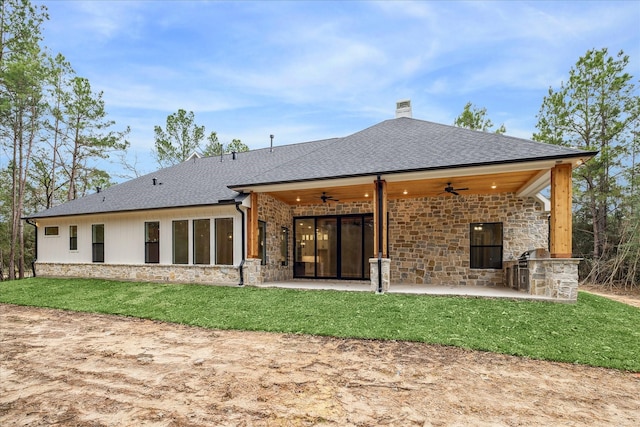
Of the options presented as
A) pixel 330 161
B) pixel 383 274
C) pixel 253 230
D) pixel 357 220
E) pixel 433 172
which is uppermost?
pixel 330 161

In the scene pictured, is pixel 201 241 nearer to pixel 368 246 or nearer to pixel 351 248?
pixel 351 248

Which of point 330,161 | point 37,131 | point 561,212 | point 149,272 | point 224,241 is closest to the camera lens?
point 561,212

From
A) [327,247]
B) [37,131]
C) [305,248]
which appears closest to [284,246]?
[305,248]

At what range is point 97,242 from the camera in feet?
41.7

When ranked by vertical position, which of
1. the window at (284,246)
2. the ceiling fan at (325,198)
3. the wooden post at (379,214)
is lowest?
the window at (284,246)

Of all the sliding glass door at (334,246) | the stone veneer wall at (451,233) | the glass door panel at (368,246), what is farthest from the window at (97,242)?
→ the stone veneer wall at (451,233)

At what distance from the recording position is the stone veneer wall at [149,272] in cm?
1030

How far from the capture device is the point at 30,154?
1897cm

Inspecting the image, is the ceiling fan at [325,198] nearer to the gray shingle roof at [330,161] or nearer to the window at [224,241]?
the gray shingle roof at [330,161]

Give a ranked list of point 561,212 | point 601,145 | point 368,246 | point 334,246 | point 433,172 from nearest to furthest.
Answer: point 561,212, point 433,172, point 368,246, point 334,246, point 601,145

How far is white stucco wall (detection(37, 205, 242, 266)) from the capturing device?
10.8 m

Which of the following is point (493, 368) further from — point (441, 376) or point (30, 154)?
point (30, 154)

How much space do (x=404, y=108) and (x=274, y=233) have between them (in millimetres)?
6945

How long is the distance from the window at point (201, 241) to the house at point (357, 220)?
33 mm
